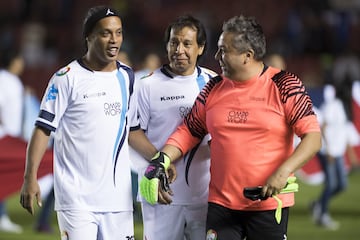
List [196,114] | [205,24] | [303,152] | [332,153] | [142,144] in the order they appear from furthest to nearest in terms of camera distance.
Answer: [205,24] → [332,153] → [142,144] → [196,114] → [303,152]

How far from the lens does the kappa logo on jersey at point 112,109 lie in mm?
6747

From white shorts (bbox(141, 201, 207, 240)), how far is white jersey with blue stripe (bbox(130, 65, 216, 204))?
61 mm

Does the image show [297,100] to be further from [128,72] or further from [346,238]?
[346,238]

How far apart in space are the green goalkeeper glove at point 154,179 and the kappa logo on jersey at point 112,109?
0.43 meters

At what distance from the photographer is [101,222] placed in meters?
6.74

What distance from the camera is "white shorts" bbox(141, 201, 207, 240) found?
7168mm

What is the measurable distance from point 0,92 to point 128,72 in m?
6.67

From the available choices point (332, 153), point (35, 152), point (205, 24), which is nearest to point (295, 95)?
point (35, 152)

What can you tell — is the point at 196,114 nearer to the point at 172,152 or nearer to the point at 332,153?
the point at 172,152

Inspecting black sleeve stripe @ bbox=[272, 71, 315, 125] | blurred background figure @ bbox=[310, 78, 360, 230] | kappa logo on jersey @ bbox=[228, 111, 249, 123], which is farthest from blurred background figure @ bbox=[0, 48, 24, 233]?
black sleeve stripe @ bbox=[272, 71, 315, 125]

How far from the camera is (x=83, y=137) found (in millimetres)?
6676


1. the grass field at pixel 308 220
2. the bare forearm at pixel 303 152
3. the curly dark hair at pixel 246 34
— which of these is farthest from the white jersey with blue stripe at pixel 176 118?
the grass field at pixel 308 220

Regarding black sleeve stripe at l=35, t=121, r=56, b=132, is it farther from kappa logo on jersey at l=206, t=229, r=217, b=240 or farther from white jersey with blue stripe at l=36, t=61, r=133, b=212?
kappa logo on jersey at l=206, t=229, r=217, b=240

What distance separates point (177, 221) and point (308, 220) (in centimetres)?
660
